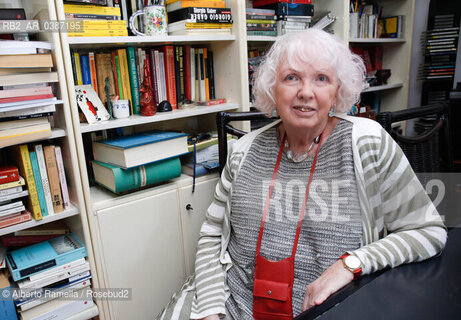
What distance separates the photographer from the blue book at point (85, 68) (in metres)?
1.52

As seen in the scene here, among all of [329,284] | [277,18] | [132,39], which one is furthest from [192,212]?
[277,18]

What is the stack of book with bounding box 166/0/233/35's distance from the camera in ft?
5.33

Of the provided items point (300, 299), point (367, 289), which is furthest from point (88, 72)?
point (367, 289)

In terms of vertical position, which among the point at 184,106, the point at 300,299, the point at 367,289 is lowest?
the point at 300,299

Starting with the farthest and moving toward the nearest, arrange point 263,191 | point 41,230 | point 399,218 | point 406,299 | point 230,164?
1. point 41,230
2. point 230,164
3. point 263,191
4. point 399,218
5. point 406,299

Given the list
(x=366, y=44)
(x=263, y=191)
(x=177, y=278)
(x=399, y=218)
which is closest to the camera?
(x=399, y=218)

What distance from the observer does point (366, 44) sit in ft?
9.49

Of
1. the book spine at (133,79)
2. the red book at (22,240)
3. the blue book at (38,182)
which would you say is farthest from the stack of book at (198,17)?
the red book at (22,240)

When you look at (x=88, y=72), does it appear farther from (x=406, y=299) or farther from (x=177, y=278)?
(x=406, y=299)

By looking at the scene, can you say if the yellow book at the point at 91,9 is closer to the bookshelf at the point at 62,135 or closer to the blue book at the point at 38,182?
the bookshelf at the point at 62,135

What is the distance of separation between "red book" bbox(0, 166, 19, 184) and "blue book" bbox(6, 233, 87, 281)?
1.00 ft

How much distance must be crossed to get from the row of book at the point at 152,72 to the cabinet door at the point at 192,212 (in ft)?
1.40

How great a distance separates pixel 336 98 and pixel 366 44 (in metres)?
1.99

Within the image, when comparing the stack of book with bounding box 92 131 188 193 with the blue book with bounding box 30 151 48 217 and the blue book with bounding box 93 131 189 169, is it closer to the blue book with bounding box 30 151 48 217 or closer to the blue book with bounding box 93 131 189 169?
the blue book with bounding box 93 131 189 169
